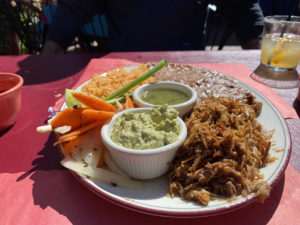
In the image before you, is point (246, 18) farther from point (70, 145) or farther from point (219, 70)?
point (70, 145)

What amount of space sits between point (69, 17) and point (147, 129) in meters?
3.05

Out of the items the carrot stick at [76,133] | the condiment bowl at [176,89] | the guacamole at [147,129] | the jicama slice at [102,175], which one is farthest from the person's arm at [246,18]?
the jicama slice at [102,175]

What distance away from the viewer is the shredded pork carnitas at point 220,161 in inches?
50.7

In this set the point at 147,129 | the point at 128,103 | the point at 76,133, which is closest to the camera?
the point at 147,129

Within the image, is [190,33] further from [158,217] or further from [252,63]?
[158,217]

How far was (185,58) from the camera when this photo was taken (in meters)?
3.29

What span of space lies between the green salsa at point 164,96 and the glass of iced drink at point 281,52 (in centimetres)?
121

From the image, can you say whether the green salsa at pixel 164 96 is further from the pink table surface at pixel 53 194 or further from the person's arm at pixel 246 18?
the person's arm at pixel 246 18

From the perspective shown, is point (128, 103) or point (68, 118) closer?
point (68, 118)

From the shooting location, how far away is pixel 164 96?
7.06 feet

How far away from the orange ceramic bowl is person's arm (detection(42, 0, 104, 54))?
6.80 feet

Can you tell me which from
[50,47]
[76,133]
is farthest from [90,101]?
[50,47]

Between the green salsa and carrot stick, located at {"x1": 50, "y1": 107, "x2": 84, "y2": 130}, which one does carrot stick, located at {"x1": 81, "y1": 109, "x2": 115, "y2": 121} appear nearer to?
carrot stick, located at {"x1": 50, "y1": 107, "x2": 84, "y2": 130}

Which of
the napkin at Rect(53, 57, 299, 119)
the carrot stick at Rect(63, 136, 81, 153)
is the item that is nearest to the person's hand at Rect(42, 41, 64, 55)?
the napkin at Rect(53, 57, 299, 119)
